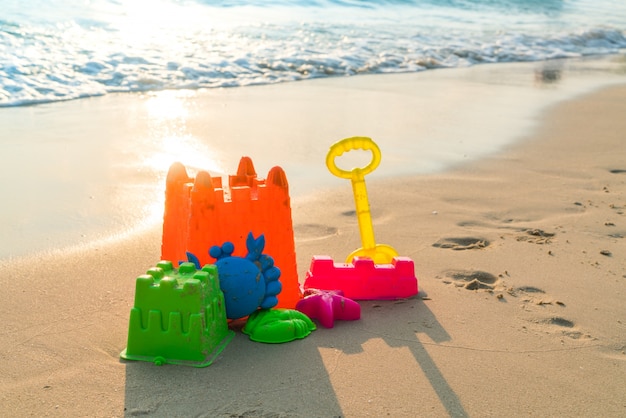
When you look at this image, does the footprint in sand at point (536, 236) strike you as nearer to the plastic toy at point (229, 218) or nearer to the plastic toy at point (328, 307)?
the plastic toy at point (328, 307)

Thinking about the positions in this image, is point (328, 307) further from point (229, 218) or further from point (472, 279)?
point (472, 279)

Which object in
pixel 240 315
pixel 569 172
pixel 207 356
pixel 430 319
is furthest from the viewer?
pixel 569 172

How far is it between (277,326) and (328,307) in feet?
0.84

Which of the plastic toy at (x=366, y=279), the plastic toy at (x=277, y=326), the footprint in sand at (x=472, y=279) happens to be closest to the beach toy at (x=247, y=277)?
the plastic toy at (x=277, y=326)

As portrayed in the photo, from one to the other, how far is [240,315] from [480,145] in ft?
12.0

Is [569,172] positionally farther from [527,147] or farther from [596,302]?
[596,302]

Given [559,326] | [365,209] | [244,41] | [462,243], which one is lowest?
[559,326]

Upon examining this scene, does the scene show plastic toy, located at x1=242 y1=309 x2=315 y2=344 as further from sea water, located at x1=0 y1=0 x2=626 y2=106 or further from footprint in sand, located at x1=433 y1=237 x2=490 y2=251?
sea water, located at x1=0 y1=0 x2=626 y2=106

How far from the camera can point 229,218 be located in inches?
105

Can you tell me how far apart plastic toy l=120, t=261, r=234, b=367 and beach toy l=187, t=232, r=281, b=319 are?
3.5 inches

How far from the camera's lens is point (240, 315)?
265 cm

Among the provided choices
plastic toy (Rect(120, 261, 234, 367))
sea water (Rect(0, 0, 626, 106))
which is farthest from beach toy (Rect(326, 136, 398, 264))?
sea water (Rect(0, 0, 626, 106))

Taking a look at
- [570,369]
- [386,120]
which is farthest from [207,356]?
[386,120]

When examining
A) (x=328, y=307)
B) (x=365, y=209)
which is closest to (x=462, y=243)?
(x=365, y=209)
